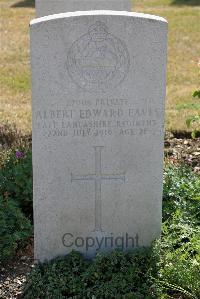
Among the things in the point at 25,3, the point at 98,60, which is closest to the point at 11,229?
the point at 98,60

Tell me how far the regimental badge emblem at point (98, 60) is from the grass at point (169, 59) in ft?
6.16

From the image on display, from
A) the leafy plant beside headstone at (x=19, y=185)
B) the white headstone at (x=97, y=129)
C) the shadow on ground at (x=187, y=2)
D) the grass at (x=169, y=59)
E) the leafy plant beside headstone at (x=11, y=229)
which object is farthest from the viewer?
the shadow on ground at (x=187, y=2)

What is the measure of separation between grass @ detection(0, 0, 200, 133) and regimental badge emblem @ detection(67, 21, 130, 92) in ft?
6.16

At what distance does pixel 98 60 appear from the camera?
13.4 ft

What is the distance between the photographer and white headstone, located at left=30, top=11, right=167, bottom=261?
4016 millimetres

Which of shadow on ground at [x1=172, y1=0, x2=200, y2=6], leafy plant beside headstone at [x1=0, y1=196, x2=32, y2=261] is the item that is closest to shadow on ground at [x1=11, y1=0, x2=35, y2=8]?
shadow on ground at [x1=172, y1=0, x2=200, y2=6]

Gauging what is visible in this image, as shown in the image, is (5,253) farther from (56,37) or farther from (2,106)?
(2,106)

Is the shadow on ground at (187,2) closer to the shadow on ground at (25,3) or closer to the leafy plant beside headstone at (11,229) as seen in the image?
the shadow on ground at (25,3)

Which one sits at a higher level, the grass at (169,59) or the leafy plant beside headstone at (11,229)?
the grass at (169,59)

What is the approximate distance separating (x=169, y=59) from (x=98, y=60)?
24.0ft

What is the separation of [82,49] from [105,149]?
684mm

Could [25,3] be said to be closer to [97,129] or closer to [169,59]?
[169,59]

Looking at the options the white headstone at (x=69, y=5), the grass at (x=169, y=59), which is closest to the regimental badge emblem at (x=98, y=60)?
the grass at (x=169, y=59)

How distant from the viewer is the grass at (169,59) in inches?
317
